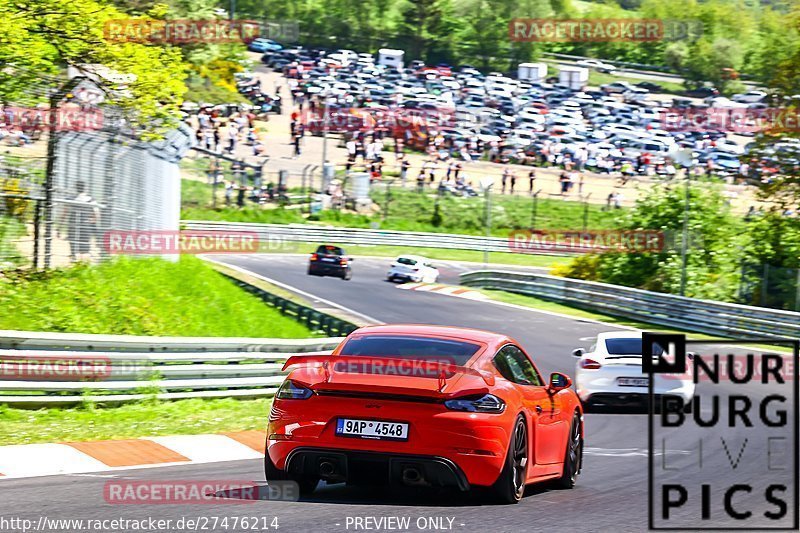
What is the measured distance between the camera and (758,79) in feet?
365

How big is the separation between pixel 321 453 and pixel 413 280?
3704cm

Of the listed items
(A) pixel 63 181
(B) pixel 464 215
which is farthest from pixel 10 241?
(B) pixel 464 215

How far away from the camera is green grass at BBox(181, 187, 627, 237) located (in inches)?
2267

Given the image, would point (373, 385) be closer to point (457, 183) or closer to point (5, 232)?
point (5, 232)

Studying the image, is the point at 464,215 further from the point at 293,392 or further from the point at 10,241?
the point at 293,392

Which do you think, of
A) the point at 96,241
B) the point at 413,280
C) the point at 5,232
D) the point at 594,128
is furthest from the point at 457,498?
the point at 594,128

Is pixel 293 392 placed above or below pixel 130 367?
above

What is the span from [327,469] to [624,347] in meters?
10.4

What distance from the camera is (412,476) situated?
7.50 meters

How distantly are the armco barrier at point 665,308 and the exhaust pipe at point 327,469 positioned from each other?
25529 millimetres

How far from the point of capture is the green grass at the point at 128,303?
16.1 m

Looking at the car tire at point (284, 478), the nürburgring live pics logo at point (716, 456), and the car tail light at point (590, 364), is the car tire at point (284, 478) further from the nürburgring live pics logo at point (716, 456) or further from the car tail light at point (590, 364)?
the car tail light at point (590, 364)

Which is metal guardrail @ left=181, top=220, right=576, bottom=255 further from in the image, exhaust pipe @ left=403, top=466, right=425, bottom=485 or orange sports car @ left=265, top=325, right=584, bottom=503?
exhaust pipe @ left=403, top=466, right=425, bottom=485

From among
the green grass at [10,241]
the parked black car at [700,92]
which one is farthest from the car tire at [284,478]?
the parked black car at [700,92]
